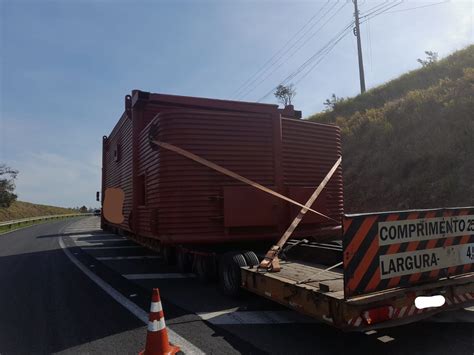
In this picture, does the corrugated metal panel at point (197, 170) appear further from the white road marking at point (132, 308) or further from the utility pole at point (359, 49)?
the utility pole at point (359, 49)

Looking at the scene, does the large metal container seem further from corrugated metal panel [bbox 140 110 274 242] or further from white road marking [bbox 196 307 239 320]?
white road marking [bbox 196 307 239 320]

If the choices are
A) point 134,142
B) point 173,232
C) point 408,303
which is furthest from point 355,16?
point 408,303

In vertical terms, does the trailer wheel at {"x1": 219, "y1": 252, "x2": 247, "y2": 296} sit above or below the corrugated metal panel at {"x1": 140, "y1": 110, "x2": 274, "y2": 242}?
below

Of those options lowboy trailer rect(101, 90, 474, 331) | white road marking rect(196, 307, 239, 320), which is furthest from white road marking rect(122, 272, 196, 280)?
white road marking rect(196, 307, 239, 320)

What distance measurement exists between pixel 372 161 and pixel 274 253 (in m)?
12.6

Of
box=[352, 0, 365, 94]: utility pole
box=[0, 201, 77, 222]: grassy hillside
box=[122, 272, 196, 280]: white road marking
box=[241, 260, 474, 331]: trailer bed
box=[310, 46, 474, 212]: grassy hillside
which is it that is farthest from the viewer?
box=[0, 201, 77, 222]: grassy hillside

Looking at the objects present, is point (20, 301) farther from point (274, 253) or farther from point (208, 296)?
point (274, 253)

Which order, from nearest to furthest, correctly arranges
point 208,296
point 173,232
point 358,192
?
point 208,296 < point 173,232 < point 358,192

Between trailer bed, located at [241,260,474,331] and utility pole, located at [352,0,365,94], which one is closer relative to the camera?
trailer bed, located at [241,260,474,331]

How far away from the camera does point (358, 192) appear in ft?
52.9

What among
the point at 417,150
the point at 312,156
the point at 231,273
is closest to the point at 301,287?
the point at 231,273

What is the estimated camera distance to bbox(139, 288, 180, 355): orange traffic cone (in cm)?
391

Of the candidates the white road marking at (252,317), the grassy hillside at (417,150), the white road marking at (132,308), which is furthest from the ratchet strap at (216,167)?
the grassy hillside at (417,150)

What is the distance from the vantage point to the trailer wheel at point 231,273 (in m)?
5.97
